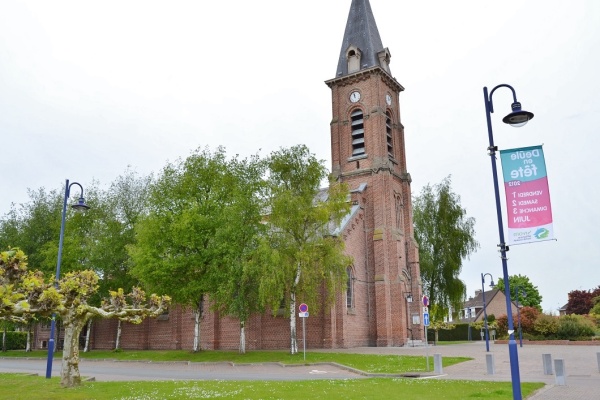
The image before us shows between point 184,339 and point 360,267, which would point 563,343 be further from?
point 184,339

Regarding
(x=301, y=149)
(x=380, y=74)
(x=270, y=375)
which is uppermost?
(x=380, y=74)

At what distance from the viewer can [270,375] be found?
76.2ft

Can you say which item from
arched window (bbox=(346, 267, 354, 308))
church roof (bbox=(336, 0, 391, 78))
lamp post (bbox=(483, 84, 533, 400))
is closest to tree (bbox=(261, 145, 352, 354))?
arched window (bbox=(346, 267, 354, 308))

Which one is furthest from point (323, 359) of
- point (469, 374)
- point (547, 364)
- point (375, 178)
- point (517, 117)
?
point (517, 117)

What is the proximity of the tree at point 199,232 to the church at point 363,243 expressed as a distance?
6.71 meters

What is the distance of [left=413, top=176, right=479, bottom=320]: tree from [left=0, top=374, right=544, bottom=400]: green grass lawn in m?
34.8

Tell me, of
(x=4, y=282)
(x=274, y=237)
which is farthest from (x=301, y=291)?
(x=4, y=282)

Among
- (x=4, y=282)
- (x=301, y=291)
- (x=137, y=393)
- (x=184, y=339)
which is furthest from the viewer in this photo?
(x=184, y=339)

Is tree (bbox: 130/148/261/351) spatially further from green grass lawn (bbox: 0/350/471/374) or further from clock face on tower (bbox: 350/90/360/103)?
clock face on tower (bbox: 350/90/360/103)

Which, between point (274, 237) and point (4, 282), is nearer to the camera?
point (4, 282)

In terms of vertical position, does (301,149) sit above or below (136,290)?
above

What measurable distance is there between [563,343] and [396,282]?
15.5 meters

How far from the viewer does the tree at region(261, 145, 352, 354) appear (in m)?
32.3

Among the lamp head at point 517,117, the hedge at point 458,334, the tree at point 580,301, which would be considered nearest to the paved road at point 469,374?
the lamp head at point 517,117
